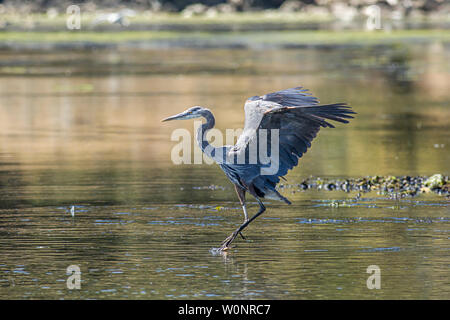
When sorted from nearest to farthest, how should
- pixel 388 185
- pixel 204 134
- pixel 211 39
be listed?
1. pixel 204 134
2. pixel 388 185
3. pixel 211 39

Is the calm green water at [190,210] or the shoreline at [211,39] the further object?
the shoreline at [211,39]

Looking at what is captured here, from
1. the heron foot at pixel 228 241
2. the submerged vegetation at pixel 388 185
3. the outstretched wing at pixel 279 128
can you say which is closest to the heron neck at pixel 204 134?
the outstretched wing at pixel 279 128

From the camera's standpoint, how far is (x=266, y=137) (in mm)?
10148

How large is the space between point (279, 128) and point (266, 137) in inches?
7.1

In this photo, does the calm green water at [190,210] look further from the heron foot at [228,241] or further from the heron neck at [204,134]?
the heron neck at [204,134]

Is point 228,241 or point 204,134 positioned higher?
point 204,134

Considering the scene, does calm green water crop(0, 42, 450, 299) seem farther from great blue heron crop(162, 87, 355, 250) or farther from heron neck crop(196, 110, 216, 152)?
heron neck crop(196, 110, 216, 152)

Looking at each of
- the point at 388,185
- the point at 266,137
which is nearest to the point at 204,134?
the point at 266,137

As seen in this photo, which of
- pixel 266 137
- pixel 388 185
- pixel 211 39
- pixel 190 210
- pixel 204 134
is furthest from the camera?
pixel 211 39

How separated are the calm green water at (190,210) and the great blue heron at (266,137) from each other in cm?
64

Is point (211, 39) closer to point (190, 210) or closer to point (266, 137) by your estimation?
point (190, 210)

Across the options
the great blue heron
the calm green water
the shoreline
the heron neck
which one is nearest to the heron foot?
the great blue heron

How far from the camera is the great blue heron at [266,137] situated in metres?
10.1
